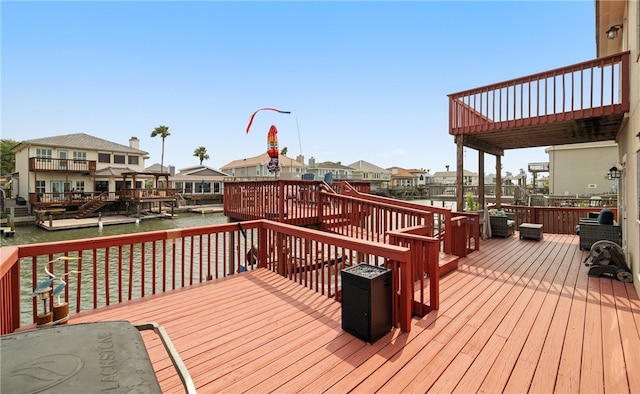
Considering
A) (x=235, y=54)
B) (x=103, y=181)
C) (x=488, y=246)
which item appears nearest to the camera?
(x=488, y=246)

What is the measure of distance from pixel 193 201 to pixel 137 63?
2540 cm

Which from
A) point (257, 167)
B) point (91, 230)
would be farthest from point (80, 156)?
point (257, 167)

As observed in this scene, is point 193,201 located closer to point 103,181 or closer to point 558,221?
point 103,181

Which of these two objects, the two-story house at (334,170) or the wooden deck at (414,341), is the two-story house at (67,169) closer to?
the two-story house at (334,170)

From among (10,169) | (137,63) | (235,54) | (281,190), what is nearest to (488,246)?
(281,190)

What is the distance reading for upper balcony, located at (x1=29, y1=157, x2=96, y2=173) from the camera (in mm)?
23108

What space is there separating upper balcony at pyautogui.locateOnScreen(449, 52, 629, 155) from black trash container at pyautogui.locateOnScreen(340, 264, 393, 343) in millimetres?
5784

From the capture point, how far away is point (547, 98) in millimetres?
6129

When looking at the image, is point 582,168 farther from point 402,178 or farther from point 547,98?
point 402,178

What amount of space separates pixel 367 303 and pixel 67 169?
31462 mm

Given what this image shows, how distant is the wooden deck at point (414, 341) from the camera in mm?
2086

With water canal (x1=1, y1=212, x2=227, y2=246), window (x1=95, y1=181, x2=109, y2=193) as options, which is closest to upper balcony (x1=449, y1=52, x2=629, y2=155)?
water canal (x1=1, y1=212, x2=227, y2=246)

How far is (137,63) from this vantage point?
10.5m

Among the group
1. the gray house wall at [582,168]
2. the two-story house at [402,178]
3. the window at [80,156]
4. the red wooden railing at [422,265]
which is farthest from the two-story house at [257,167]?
the red wooden railing at [422,265]
